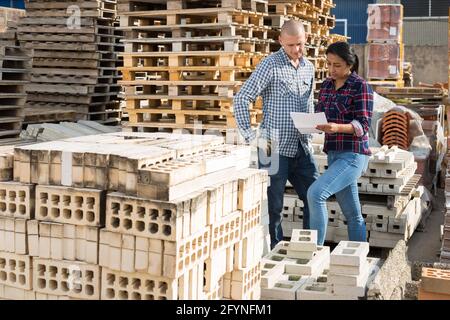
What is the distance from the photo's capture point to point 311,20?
10.3 meters

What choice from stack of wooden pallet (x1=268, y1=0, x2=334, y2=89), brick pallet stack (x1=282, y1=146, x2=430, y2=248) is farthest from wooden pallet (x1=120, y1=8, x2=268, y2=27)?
brick pallet stack (x1=282, y1=146, x2=430, y2=248)

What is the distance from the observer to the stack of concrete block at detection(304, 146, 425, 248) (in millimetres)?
7172

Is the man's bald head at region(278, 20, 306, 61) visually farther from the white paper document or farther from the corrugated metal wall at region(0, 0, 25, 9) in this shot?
the corrugated metal wall at region(0, 0, 25, 9)

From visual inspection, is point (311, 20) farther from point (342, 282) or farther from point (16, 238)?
point (16, 238)

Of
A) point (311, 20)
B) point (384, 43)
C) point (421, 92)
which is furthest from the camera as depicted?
point (384, 43)

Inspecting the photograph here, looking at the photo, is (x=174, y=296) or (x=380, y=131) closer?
(x=174, y=296)

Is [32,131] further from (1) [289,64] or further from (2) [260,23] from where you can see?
(1) [289,64]

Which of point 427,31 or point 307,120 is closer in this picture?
point 307,120

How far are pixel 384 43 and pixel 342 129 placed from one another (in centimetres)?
1223

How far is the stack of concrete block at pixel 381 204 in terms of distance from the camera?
7172 millimetres

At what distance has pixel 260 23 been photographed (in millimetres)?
8578

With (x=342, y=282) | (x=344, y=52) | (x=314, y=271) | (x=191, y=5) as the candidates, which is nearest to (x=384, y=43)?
(x=191, y=5)
